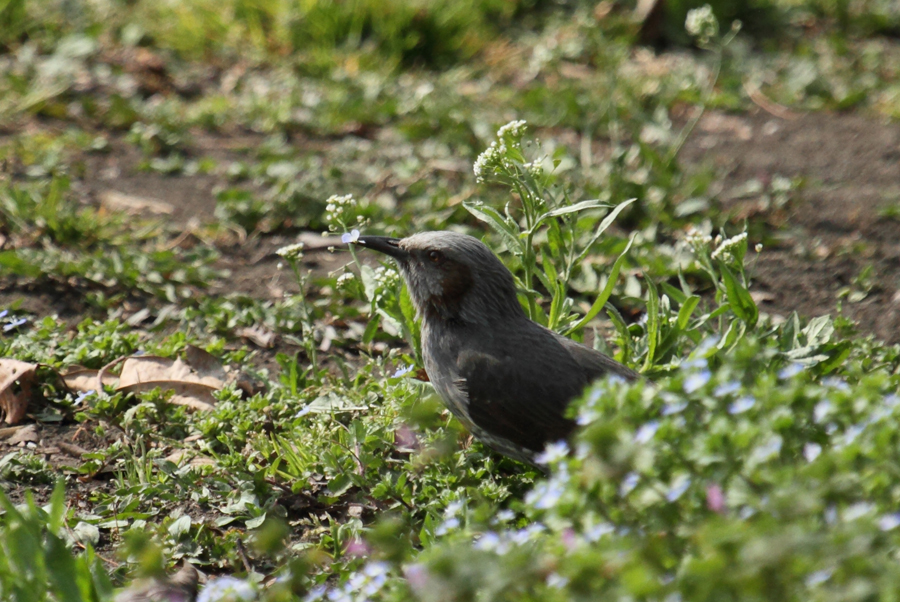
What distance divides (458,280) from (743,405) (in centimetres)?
194

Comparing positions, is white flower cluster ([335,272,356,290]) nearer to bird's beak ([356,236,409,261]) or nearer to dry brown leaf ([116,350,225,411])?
bird's beak ([356,236,409,261])

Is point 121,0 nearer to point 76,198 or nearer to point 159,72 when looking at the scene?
point 159,72

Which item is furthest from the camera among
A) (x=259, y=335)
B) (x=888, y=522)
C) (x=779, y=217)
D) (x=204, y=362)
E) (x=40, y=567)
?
(x=779, y=217)

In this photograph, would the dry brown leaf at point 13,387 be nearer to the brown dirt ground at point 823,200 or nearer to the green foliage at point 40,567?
the green foliage at point 40,567

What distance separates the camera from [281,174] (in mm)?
6820

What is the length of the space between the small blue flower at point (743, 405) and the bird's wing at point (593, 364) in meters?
1.35

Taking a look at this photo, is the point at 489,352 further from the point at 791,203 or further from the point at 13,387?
the point at 791,203

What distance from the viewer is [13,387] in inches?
174

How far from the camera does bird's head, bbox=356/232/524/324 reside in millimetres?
4125

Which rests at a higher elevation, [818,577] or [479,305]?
[818,577]

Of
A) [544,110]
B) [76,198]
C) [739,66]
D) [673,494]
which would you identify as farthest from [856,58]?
[673,494]

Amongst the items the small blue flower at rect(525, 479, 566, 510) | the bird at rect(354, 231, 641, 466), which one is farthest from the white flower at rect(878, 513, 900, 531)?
the bird at rect(354, 231, 641, 466)

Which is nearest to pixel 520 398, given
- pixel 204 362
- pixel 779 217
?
pixel 204 362

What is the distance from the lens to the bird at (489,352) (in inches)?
148
